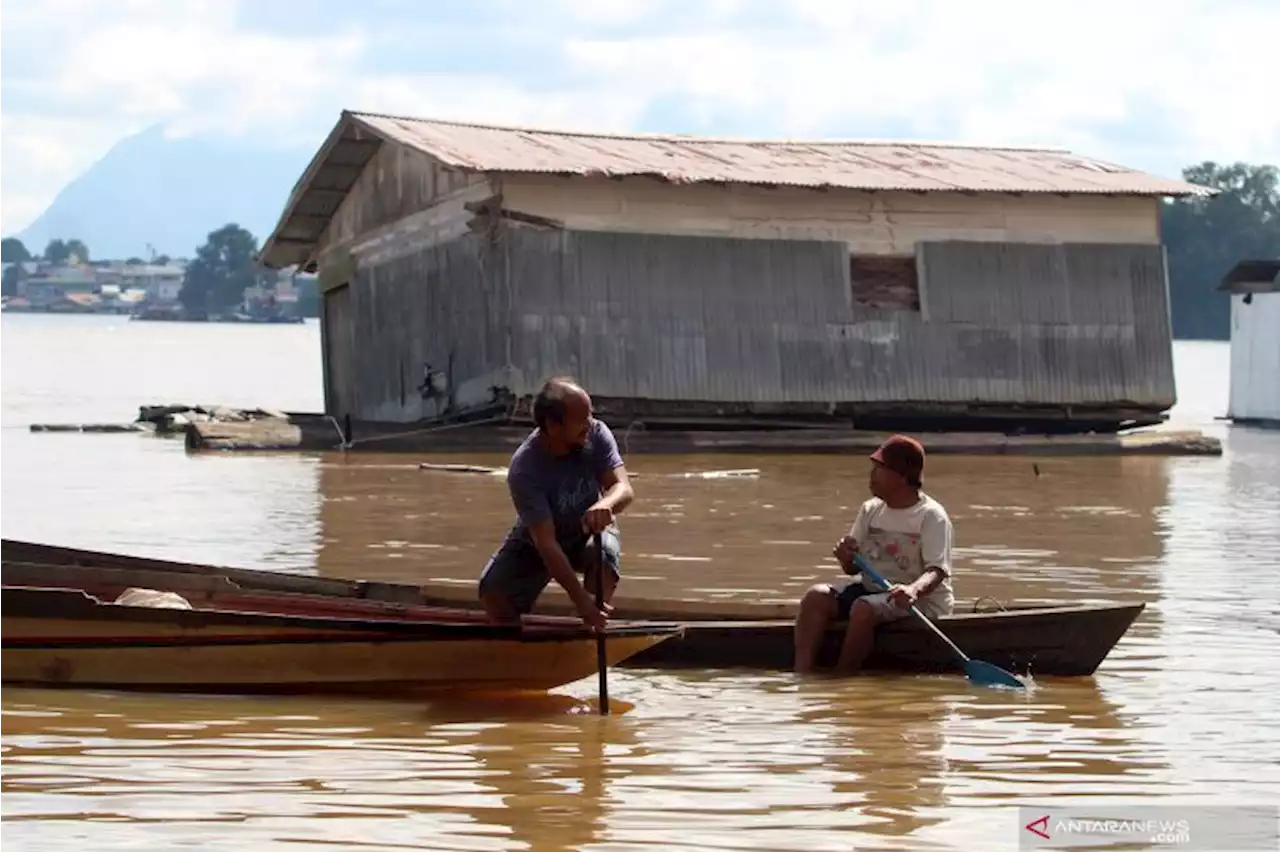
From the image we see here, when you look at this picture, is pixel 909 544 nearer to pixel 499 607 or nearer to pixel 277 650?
pixel 499 607

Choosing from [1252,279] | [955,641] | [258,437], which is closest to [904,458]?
[955,641]

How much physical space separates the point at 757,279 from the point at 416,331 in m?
3.95

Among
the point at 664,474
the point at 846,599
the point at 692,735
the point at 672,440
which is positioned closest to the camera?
the point at 692,735

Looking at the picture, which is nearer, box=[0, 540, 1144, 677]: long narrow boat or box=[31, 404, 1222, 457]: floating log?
box=[0, 540, 1144, 677]: long narrow boat

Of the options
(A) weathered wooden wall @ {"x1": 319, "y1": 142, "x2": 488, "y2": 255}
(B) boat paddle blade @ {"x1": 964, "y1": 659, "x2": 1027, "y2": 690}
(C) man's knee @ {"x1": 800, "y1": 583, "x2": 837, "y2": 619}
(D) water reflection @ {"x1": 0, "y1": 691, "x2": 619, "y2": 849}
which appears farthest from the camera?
(A) weathered wooden wall @ {"x1": 319, "y1": 142, "x2": 488, "y2": 255}

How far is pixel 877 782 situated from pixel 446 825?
151 centimetres

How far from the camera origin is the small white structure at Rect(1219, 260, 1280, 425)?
32.1 metres

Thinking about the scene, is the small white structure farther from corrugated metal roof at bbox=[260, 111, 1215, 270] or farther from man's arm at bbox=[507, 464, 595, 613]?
man's arm at bbox=[507, 464, 595, 613]

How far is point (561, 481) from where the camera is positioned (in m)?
8.74

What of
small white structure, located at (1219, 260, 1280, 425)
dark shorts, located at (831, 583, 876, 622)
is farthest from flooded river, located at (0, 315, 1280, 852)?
small white structure, located at (1219, 260, 1280, 425)

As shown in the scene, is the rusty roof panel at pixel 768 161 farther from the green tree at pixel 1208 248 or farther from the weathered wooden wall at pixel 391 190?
the green tree at pixel 1208 248

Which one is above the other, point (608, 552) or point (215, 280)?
point (215, 280)

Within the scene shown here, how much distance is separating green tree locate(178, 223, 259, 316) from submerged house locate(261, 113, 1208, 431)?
12846 centimetres

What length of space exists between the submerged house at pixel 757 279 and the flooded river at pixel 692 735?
743cm
